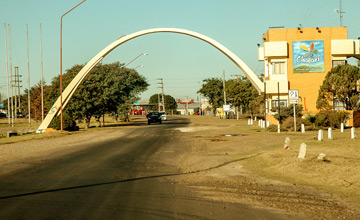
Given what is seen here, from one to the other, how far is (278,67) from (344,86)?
1225 cm

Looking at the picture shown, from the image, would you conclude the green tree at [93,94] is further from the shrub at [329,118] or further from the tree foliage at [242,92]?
the tree foliage at [242,92]

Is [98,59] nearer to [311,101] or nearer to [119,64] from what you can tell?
[311,101]

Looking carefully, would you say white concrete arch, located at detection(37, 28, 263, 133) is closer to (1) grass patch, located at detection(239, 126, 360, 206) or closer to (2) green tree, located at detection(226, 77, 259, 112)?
(2) green tree, located at detection(226, 77, 259, 112)

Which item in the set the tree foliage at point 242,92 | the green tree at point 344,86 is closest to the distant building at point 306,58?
the green tree at point 344,86

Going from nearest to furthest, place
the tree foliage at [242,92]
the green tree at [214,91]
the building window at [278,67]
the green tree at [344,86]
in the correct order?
the green tree at [344,86]
the building window at [278,67]
the tree foliage at [242,92]
the green tree at [214,91]

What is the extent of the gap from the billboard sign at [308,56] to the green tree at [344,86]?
28.7ft

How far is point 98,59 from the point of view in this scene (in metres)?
48.7

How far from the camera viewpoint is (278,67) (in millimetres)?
51625

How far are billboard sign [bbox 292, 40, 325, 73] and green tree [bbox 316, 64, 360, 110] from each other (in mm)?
8761

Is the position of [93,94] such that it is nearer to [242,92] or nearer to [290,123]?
[290,123]

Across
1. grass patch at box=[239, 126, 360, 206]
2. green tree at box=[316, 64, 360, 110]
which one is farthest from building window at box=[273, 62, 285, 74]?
grass patch at box=[239, 126, 360, 206]

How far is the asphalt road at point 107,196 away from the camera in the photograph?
7.57 metres

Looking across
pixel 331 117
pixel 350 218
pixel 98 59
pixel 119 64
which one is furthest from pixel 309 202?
pixel 119 64

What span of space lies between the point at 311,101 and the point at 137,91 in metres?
54.4
